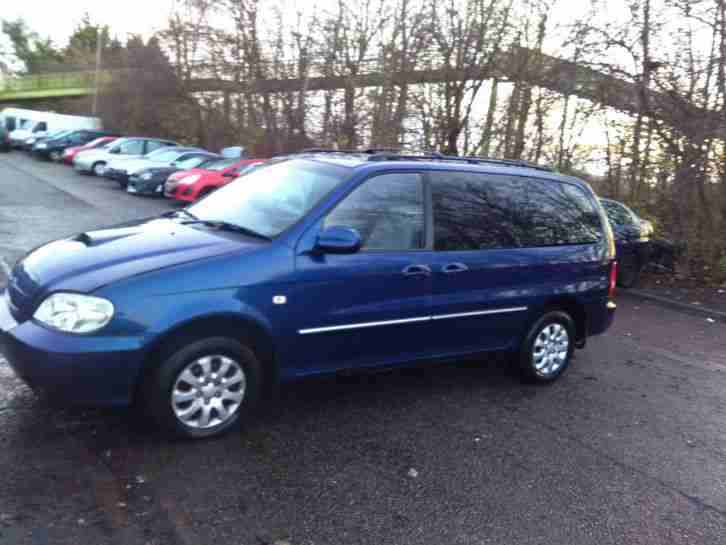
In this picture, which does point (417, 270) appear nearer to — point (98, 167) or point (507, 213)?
point (507, 213)

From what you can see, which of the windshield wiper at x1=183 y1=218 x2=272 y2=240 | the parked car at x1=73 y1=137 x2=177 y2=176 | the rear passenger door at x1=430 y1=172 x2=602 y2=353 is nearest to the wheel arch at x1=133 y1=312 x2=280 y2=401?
the windshield wiper at x1=183 y1=218 x2=272 y2=240

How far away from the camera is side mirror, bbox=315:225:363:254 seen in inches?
169

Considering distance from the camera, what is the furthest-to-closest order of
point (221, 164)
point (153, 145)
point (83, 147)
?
point (83, 147) → point (153, 145) → point (221, 164)

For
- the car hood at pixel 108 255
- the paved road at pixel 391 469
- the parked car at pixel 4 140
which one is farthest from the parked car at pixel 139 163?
the paved road at pixel 391 469

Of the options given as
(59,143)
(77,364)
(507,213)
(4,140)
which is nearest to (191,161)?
(59,143)

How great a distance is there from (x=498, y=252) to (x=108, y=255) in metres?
2.82

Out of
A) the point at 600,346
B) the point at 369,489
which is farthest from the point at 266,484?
the point at 600,346

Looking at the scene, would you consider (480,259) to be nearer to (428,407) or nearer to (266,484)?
(428,407)

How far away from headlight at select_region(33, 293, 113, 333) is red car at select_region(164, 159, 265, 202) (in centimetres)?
1243

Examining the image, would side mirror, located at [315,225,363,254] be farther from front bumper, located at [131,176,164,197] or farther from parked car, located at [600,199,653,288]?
front bumper, located at [131,176,164,197]

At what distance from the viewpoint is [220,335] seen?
164 inches

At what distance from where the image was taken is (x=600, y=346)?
7.44 m

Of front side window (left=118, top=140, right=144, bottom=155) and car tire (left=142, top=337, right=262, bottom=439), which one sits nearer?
car tire (left=142, top=337, right=262, bottom=439)

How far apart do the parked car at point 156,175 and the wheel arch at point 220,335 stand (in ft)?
50.3
